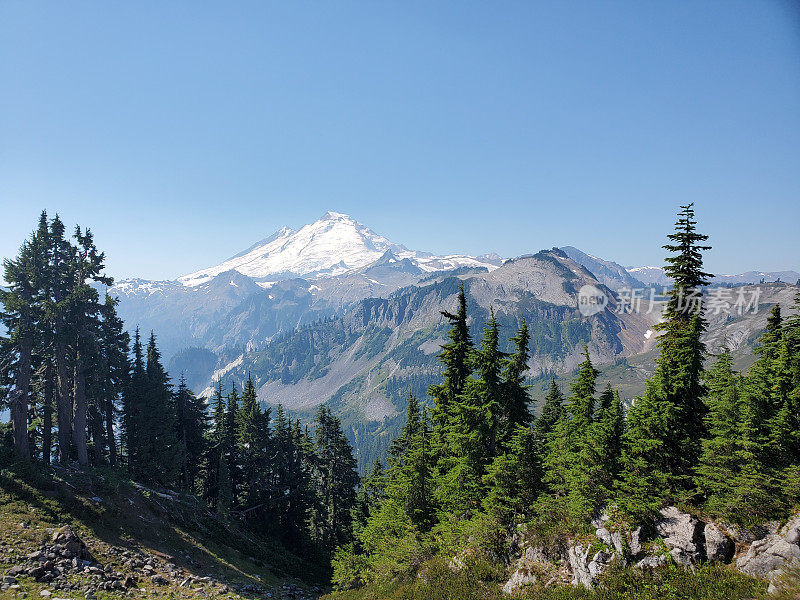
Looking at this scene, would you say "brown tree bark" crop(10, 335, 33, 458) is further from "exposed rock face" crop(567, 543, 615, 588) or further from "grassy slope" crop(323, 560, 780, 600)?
"exposed rock face" crop(567, 543, 615, 588)

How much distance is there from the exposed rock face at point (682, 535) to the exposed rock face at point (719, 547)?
0.27 meters

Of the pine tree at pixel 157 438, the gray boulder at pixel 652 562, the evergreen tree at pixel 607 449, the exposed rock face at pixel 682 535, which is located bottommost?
the pine tree at pixel 157 438

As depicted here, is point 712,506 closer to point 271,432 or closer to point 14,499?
point 14,499

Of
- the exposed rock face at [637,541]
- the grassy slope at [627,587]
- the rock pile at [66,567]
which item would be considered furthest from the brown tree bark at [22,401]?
the exposed rock face at [637,541]

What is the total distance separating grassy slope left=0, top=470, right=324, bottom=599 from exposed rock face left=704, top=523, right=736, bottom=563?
92.8ft

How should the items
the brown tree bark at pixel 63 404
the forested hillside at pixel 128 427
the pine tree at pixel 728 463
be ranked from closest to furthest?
the pine tree at pixel 728 463 < the forested hillside at pixel 128 427 < the brown tree bark at pixel 63 404

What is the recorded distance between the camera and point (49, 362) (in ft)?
129

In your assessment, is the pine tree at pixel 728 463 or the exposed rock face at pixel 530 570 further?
the exposed rock face at pixel 530 570

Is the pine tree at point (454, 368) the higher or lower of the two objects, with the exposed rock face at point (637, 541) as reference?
higher

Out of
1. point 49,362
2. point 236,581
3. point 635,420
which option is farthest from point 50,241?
point 635,420

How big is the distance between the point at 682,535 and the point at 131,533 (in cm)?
3656

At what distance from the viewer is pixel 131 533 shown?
31.7 metres

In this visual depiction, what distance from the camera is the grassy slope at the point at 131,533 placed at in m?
25.3

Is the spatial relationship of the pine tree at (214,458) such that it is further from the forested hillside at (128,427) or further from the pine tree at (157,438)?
the pine tree at (157,438)
